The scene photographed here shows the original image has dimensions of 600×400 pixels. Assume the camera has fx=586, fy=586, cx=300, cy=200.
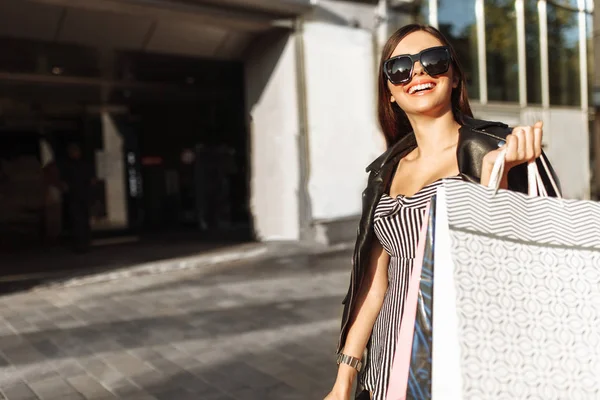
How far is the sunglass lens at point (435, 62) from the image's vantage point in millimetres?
1575

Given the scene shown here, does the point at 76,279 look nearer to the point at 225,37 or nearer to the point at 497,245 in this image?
the point at 225,37

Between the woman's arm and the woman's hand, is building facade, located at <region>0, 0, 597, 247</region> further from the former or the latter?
the woman's hand

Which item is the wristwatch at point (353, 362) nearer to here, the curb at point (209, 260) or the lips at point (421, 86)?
the lips at point (421, 86)

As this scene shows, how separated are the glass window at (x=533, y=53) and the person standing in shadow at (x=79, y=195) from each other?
397 inches

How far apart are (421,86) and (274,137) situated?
8582 millimetres

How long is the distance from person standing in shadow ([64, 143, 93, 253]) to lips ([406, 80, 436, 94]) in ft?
29.5

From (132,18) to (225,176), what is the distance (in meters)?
4.83

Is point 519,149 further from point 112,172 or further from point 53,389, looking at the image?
point 112,172

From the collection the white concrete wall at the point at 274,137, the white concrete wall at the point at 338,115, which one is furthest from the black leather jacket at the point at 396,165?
the white concrete wall at the point at 274,137

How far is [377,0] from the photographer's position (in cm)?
1048

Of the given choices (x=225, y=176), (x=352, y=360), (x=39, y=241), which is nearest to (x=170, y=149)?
(x=225, y=176)

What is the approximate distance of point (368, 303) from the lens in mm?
1816

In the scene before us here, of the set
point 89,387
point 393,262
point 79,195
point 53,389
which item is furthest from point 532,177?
point 79,195

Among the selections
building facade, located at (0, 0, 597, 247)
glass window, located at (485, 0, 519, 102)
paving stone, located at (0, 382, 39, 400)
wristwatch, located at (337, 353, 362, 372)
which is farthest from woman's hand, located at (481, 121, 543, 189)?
glass window, located at (485, 0, 519, 102)
